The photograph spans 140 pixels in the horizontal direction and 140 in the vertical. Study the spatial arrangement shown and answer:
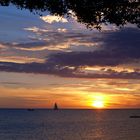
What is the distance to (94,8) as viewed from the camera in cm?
1540

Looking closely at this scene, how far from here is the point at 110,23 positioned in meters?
15.6

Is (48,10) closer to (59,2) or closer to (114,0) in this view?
(59,2)

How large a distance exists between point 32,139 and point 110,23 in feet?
278

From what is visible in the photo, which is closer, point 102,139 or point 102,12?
point 102,12

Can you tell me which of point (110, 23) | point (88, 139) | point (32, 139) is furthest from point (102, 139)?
point (110, 23)

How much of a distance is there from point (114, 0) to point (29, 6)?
290 cm

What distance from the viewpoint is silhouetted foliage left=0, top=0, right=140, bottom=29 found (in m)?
15.3

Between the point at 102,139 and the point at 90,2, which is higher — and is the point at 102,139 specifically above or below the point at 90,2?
below

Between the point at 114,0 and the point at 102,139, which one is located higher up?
the point at 114,0

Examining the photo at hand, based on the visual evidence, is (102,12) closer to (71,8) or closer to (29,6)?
(71,8)

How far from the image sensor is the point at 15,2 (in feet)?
50.3

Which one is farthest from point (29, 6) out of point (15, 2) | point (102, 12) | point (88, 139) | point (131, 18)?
point (88, 139)

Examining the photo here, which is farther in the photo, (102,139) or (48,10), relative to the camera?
(102,139)

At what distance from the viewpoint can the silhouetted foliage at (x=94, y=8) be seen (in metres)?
15.3
